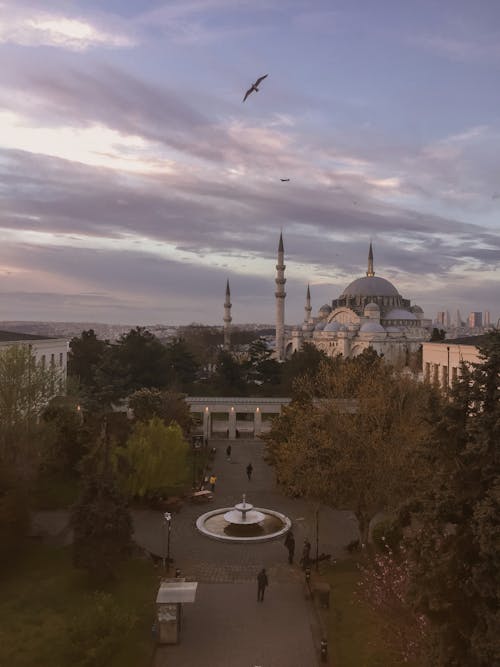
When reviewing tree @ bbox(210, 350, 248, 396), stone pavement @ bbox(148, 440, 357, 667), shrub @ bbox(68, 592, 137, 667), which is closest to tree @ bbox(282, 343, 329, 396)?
tree @ bbox(210, 350, 248, 396)

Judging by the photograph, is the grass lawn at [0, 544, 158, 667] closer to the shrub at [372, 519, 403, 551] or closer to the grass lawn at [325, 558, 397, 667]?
the grass lawn at [325, 558, 397, 667]

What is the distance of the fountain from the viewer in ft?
61.4

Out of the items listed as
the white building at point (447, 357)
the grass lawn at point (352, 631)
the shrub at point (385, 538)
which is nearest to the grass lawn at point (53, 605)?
the grass lawn at point (352, 631)

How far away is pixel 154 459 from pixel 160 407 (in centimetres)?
827

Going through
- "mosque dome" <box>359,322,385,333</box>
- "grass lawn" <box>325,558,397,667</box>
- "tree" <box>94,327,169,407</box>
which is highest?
"mosque dome" <box>359,322,385,333</box>

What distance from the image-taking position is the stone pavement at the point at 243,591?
456 inches

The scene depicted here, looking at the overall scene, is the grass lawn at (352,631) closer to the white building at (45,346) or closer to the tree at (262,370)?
the white building at (45,346)

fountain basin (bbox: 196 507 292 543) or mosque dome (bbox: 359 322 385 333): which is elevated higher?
mosque dome (bbox: 359 322 385 333)

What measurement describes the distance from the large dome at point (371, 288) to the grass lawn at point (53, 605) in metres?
89.5

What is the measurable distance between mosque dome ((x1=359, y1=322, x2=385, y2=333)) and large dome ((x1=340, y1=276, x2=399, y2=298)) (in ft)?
59.0

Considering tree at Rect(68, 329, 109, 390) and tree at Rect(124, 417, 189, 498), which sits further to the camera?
tree at Rect(68, 329, 109, 390)

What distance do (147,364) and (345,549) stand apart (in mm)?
26165

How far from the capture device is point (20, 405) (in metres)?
20.2

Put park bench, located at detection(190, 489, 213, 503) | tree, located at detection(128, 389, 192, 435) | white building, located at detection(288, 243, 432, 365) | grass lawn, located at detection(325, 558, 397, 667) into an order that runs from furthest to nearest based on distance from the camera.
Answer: white building, located at detection(288, 243, 432, 365)
tree, located at detection(128, 389, 192, 435)
park bench, located at detection(190, 489, 213, 503)
grass lawn, located at detection(325, 558, 397, 667)
